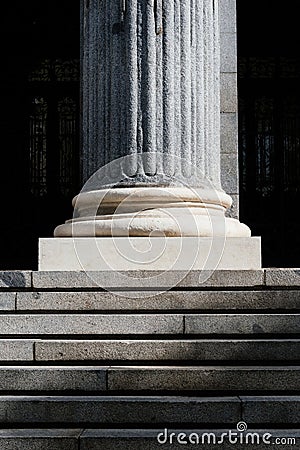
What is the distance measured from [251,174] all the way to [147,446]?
9323mm

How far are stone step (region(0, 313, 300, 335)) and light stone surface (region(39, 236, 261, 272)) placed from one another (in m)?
0.85

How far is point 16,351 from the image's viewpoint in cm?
643

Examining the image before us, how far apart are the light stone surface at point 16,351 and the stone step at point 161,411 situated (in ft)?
2.08

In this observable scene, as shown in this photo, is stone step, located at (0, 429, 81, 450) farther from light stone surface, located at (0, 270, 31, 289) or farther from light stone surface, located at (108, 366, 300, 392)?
light stone surface, located at (0, 270, 31, 289)

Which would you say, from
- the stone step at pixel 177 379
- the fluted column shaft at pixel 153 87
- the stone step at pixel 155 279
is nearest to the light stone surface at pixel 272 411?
the stone step at pixel 177 379

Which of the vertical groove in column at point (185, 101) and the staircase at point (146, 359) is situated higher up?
the vertical groove in column at point (185, 101)

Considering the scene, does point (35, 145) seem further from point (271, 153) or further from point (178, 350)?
point (178, 350)

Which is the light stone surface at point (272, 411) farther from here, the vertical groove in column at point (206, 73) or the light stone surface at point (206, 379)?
the vertical groove in column at point (206, 73)

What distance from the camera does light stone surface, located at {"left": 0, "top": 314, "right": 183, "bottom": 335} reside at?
655 centimetres

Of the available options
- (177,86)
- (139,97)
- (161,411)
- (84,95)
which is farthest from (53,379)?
(84,95)

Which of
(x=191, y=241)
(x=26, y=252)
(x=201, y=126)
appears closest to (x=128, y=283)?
(x=191, y=241)

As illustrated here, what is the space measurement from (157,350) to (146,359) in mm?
111

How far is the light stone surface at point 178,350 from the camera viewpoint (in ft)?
20.8

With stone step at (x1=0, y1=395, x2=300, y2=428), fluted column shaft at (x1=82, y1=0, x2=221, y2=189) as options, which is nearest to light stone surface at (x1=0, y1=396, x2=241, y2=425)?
stone step at (x1=0, y1=395, x2=300, y2=428)
